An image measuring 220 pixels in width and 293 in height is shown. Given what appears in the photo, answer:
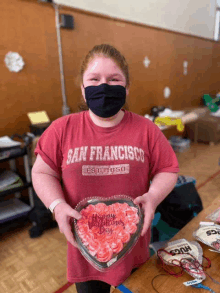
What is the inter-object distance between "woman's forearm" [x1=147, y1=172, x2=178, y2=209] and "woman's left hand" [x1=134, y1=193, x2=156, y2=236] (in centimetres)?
2

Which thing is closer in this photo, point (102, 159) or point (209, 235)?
point (102, 159)

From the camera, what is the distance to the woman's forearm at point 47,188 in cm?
72

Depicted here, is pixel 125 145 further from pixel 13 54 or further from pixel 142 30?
pixel 142 30

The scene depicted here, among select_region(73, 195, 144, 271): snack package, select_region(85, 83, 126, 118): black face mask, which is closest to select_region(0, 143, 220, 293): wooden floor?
select_region(73, 195, 144, 271): snack package

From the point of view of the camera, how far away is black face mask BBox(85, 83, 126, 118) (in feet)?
2.59

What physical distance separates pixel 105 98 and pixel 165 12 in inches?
162

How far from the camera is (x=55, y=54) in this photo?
2693 millimetres

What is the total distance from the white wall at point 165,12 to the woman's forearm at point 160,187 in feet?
8.38

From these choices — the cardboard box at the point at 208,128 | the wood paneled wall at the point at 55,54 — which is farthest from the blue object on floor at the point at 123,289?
the cardboard box at the point at 208,128

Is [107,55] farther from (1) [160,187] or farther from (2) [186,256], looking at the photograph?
(2) [186,256]

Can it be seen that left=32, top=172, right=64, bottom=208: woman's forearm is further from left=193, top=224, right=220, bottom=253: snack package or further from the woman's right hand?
left=193, top=224, right=220, bottom=253: snack package

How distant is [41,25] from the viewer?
8.23 ft

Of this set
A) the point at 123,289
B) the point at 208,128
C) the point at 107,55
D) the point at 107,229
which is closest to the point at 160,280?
the point at 123,289

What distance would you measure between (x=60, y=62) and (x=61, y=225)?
245cm
